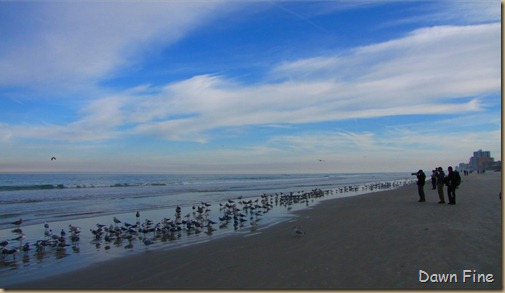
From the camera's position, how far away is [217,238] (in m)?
12.0

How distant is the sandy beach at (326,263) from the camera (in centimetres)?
656

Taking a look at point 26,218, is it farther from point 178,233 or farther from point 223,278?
point 223,278

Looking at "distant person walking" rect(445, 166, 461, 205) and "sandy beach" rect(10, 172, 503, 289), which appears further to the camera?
"distant person walking" rect(445, 166, 461, 205)

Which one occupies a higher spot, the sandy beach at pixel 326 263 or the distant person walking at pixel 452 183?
the distant person walking at pixel 452 183

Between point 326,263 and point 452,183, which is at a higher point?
point 452,183

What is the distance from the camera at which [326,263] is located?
766 cm

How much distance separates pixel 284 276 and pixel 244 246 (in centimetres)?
337

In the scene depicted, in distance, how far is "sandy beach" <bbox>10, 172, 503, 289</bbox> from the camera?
21.5 ft

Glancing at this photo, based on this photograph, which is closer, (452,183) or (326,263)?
(326,263)

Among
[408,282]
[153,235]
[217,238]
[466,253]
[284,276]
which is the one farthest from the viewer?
[153,235]

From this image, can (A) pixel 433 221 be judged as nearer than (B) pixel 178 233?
Yes

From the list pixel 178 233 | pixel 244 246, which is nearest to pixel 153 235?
pixel 178 233

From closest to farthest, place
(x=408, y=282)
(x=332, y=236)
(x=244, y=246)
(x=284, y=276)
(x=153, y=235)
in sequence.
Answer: (x=408, y=282) → (x=284, y=276) → (x=244, y=246) → (x=332, y=236) → (x=153, y=235)

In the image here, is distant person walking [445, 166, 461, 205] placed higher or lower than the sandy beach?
higher
